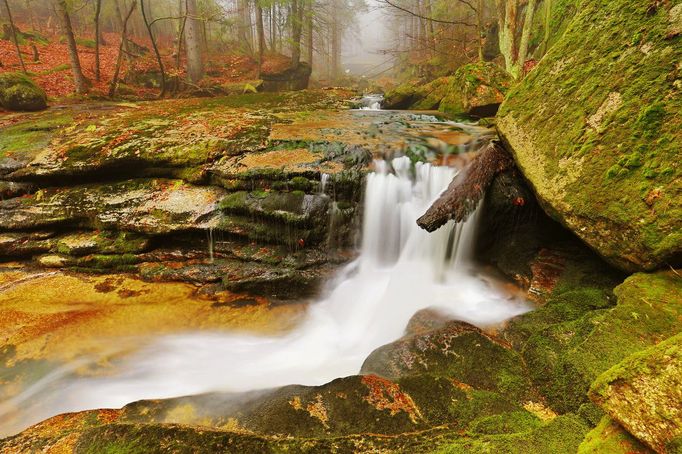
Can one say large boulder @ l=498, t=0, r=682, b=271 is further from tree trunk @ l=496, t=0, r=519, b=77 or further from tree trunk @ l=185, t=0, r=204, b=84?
tree trunk @ l=185, t=0, r=204, b=84

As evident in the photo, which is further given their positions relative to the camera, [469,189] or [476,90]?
[476,90]

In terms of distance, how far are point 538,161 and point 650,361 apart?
3.34 meters

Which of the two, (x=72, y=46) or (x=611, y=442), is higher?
(x=72, y=46)

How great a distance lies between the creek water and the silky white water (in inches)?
0.5

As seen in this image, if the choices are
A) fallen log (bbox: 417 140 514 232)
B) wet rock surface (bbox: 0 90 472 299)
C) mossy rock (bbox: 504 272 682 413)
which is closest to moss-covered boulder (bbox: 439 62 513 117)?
wet rock surface (bbox: 0 90 472 299)

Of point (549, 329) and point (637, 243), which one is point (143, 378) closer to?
point (549, 329)

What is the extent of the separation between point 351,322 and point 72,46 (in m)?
14.0

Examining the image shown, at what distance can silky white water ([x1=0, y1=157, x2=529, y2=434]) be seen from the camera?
12.8ft

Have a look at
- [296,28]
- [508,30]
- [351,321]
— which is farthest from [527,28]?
[296,28]

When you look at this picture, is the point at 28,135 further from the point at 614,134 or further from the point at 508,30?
the point at 508,30

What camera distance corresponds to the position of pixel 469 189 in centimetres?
512

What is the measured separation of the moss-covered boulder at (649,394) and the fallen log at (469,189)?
123 inches

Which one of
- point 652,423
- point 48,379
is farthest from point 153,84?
point 652,423

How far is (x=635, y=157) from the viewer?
3.31 metres
